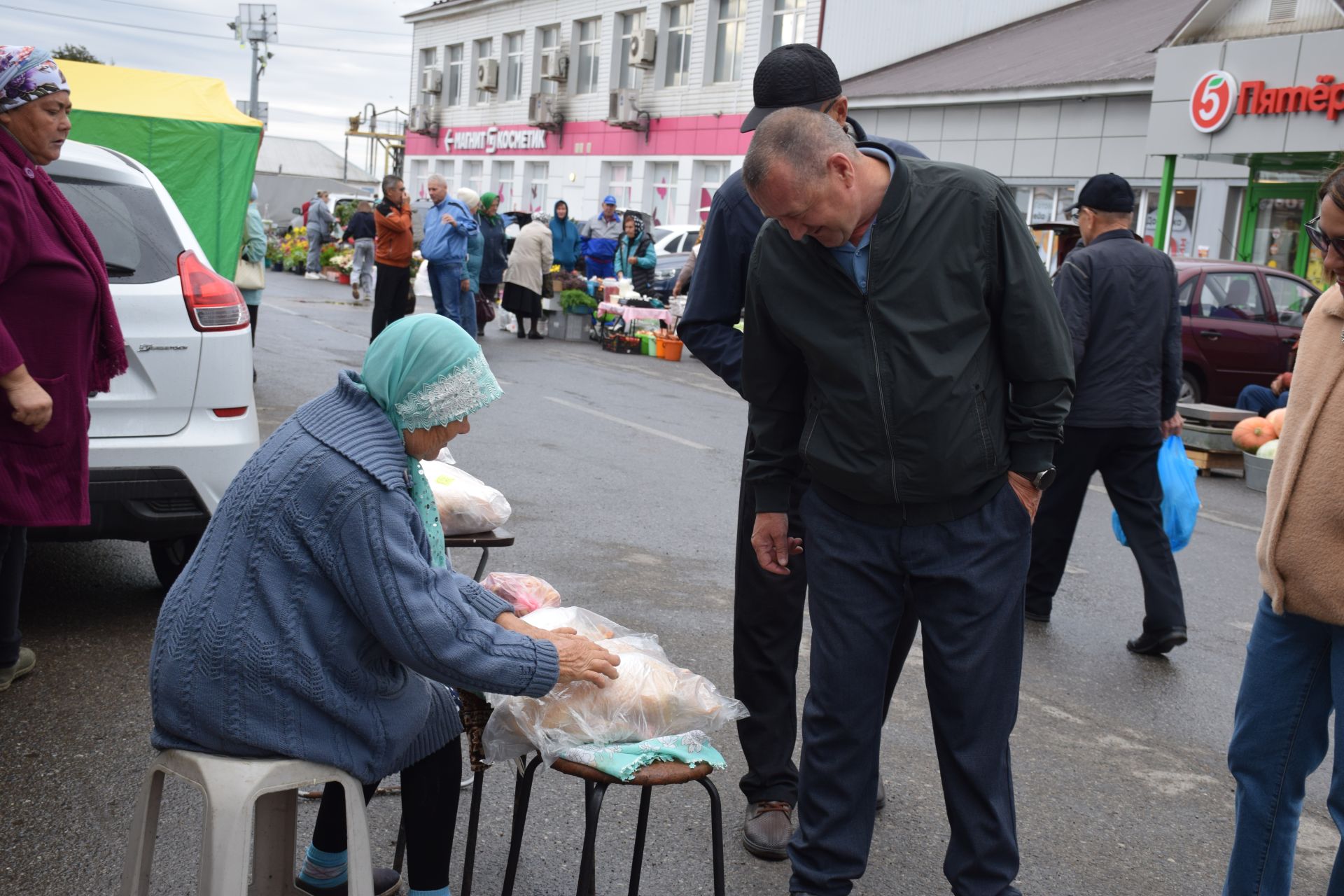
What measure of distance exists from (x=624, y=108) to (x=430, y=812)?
31.0 meters

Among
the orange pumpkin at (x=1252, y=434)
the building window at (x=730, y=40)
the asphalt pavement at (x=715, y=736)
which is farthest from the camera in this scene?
the building window at (x=730, y=40)

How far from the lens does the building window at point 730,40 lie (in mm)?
29875

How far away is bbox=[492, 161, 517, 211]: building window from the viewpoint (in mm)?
38656

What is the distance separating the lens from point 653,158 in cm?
3212

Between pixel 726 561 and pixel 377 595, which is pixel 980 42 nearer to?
pixel 726 561

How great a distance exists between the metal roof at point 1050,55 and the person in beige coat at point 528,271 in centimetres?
843

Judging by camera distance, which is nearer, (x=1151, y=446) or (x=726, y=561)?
(x=1151, y=446)

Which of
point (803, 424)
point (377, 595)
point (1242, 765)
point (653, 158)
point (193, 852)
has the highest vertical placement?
point (653, 158)

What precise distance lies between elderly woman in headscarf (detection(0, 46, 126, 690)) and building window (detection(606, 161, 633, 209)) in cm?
2929

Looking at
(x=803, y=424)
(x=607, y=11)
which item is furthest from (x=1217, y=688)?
(x=607, y=11)

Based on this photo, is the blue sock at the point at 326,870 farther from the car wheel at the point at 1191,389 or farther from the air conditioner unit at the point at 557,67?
the air conditioner unit at the point at 557,67

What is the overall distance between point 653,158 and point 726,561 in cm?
2642

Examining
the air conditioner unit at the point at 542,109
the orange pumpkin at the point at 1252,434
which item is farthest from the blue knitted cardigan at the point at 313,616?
the air conditioner unit at the point at 542,109

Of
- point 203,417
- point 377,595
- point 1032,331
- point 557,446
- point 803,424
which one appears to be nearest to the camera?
point 377,595
